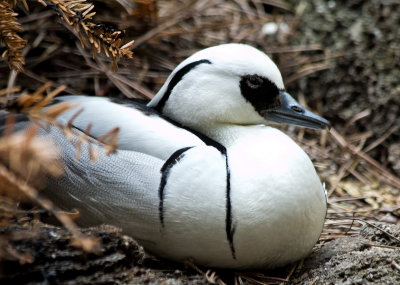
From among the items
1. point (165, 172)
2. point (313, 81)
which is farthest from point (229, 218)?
point (313, 81)

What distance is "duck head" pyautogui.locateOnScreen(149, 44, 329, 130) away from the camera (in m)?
1.94

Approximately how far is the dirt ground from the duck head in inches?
9.2

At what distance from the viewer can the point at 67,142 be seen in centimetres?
179

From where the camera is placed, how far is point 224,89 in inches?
76.4

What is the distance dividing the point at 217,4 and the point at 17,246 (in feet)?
8.74

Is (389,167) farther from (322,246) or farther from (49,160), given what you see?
(49,160)

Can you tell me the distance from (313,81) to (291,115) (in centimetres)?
151

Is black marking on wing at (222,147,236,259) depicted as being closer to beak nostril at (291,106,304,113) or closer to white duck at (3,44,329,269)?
white duck at (3,44,329,269)

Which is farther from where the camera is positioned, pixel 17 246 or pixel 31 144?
pixel 17 246

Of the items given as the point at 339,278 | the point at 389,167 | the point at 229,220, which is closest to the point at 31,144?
the point at 229,220

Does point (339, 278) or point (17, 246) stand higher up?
point (17, 246)

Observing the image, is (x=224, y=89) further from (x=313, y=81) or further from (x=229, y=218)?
(x=313, y=81)

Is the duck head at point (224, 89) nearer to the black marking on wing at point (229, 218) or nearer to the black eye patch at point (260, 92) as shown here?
the black eye patch at point (260, 92)

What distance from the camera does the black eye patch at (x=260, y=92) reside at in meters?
1.95
